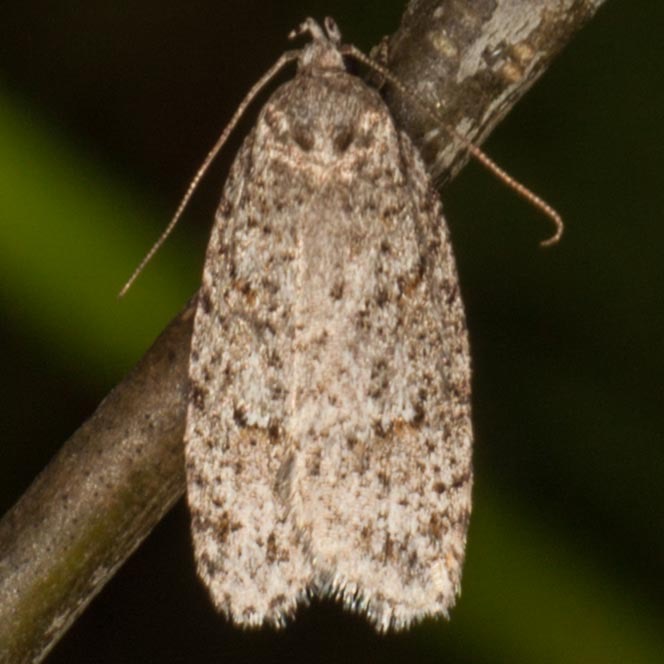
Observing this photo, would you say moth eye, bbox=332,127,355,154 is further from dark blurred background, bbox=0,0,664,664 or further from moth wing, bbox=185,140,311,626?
dark blurred background, bbox=0,0,664,664

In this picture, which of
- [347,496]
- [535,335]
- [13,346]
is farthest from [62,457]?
[535,335]

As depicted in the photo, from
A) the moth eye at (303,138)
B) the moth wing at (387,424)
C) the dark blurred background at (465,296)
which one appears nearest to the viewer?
the moth wing at (387,424)

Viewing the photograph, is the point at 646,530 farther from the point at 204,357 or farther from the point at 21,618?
the point at 21,618

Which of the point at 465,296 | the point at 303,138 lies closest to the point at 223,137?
the point at 303,138

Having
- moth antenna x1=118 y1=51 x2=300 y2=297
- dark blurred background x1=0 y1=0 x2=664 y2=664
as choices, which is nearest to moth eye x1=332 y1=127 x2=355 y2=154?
moth antenna x1=118 y1=51 x2=300 y2=297

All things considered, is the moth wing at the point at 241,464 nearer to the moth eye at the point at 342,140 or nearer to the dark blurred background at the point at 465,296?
the moth eye at the point at 342,140

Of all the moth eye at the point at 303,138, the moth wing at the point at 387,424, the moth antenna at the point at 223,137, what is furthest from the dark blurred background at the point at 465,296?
the moth eye at the point at 303,138
